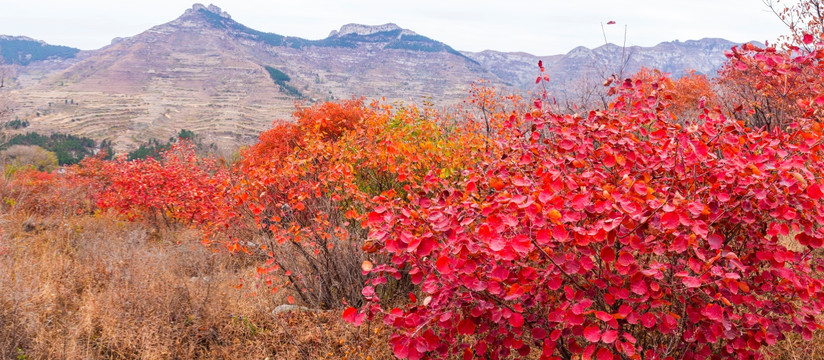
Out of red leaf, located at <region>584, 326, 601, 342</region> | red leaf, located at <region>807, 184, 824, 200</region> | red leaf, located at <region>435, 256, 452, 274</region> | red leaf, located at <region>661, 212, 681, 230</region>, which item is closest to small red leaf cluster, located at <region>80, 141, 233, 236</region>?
red leaf, located at <region>435, 256, 452, 274</region>

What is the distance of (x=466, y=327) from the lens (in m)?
2.30

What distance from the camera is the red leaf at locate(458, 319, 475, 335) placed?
7.52 feet

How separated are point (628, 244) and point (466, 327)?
36.7 inches

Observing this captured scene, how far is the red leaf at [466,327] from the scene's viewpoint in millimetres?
2293

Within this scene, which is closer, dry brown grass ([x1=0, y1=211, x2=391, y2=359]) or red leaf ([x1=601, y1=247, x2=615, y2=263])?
red leaf ([x1=601, y1=247, x2=615, y2=263])

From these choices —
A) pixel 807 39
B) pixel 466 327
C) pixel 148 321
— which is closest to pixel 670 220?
pixel 466 327

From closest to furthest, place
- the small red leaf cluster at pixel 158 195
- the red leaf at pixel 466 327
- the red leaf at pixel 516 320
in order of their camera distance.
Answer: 1. the red leaf at pixel 516 320
2. the red leaf at pixel 466 327
3. the small red leaf cluster at pixel 158 195

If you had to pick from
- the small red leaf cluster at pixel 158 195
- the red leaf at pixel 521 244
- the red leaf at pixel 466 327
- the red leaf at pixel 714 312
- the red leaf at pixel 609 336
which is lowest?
the small red leaf cluster at pixel 158 195

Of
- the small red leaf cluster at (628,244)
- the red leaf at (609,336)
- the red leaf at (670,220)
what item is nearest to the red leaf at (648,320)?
the small red leaf cluster at (628,244)

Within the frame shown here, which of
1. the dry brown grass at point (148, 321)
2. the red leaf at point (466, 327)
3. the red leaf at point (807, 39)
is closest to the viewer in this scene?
the red leaf at point (466, 327)

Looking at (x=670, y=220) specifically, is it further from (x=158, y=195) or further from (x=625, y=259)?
(x=158, y=195)

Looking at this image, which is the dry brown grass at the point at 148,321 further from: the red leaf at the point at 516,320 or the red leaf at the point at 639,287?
the red leaf at the point at 639,287

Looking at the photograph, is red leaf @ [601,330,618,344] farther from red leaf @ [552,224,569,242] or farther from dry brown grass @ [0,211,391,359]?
dry brown grass @ [0,211,391,359]

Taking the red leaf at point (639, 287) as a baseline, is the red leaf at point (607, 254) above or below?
above
